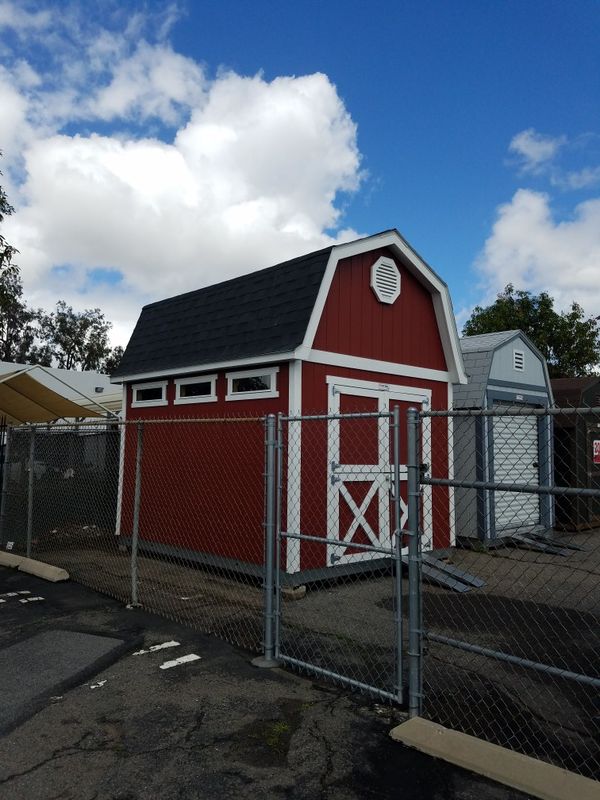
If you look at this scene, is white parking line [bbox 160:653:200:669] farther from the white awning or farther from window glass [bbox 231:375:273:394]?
the white awning

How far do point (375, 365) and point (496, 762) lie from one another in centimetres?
578

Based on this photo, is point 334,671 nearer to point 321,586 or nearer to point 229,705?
point 229,705

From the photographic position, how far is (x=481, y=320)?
28.2 meters

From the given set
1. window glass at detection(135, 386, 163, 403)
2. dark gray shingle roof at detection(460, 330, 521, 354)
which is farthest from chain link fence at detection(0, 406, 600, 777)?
dark gray shingle roof at detection(460, 330, 521, 354)

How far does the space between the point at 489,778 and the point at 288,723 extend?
121cm

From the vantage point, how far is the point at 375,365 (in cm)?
829

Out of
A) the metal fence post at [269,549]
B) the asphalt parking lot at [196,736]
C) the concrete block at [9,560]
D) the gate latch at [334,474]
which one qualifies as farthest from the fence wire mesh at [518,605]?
the concrete block at [9,560]

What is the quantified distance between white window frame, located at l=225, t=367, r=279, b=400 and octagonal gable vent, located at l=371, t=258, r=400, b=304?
209 cm

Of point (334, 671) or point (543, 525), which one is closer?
point (334, 671)

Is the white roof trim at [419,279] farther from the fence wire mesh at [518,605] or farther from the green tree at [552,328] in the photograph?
the green tree at [552,328]

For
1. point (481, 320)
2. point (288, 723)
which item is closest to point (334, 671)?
point (288, 723)

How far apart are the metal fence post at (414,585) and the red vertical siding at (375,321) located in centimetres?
399

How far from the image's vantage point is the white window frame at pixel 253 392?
7.46 m

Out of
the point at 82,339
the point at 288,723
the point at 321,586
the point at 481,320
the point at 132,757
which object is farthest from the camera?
the point at 82,339
